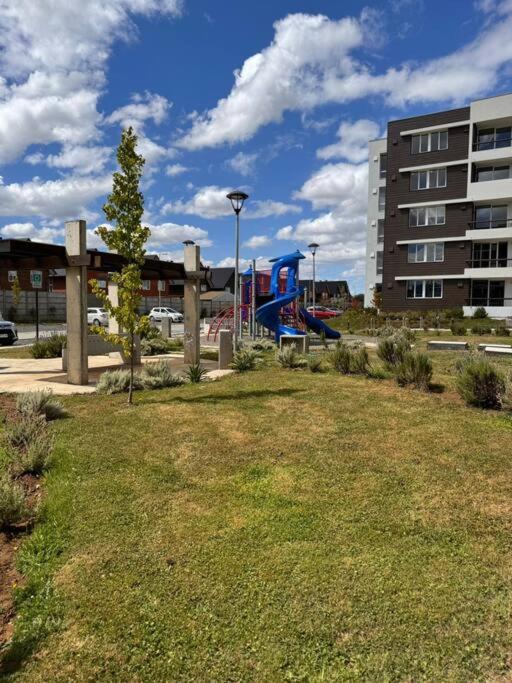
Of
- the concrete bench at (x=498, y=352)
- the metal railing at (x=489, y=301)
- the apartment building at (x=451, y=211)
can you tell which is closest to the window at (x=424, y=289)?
the apartment building at (x=451, y=211)

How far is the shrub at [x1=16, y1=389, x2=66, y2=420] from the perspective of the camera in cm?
731

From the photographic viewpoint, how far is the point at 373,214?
46.8 metres

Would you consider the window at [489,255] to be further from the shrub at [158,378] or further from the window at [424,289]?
the shrub at [158,378]

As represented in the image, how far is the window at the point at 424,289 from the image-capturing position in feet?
126

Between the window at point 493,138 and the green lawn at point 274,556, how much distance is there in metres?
36.5

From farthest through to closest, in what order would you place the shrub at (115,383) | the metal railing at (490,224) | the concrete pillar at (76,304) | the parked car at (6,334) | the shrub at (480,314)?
the metal railing at (490,224), the shrub at (480,314), the parked car at (6,334), the concrete pillar at (76,304), the shrub at (115,383)

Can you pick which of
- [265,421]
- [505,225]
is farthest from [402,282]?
[265,421]

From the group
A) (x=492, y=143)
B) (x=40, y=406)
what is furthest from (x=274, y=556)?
(x=492, y=143)

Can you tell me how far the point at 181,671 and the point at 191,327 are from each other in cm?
1150

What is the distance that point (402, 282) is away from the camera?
40.0 metres

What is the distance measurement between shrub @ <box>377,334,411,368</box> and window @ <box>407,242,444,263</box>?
2969 cm

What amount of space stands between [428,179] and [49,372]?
35.1 m

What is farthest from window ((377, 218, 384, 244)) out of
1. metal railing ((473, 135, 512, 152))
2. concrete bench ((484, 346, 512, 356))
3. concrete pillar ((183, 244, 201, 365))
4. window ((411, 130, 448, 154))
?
concrete pillar ((183, 244, 201, 365))

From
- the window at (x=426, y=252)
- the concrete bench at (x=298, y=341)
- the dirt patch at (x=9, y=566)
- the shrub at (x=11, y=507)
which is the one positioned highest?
→ the window at (x=426, y=252)
